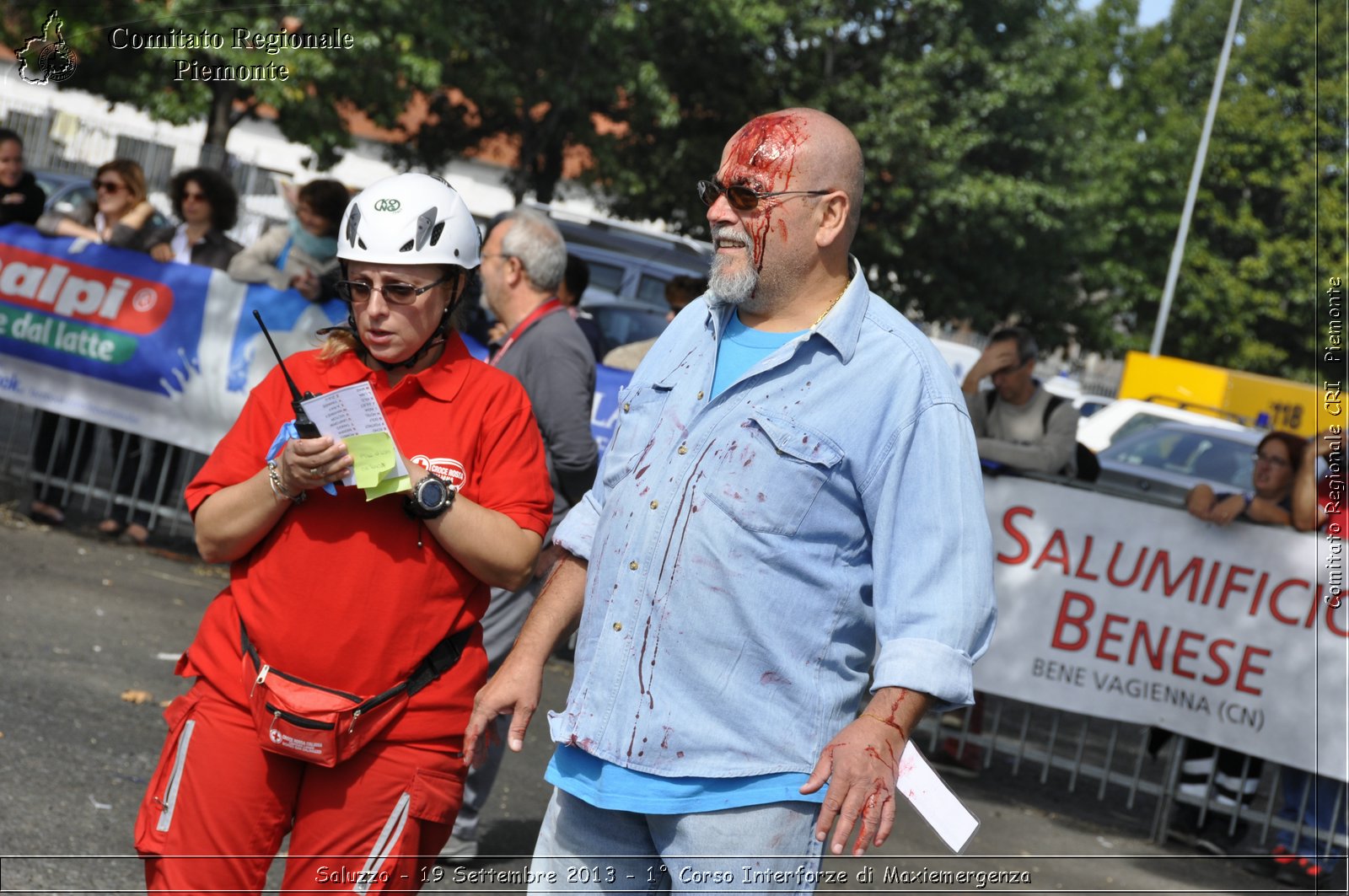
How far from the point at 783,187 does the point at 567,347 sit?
2.32 meters

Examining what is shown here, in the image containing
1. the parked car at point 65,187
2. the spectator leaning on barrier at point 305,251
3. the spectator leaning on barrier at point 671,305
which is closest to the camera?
the spectator leaning on barrier at point 305,251

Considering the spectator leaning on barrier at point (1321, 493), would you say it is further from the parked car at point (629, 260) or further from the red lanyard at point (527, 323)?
the parked car at point (629, 260)

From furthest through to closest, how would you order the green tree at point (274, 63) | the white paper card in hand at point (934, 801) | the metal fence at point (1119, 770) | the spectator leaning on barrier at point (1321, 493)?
the green tree at point (274, 63)
the metal fence at point (1119, 770)
the spectator leaning on barrier at point (1321, 493)
the white paper card in hand at point (934, 801)

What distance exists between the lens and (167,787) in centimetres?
307

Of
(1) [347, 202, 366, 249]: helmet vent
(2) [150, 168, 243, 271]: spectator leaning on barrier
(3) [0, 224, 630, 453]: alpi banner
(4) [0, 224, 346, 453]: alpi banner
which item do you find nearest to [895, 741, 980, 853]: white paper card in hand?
(1) [347, 202, 366, 249]: helmet vent

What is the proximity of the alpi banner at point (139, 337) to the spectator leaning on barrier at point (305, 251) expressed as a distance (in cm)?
9

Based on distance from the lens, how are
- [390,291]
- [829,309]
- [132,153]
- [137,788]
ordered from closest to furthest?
[829,309]
[390,291]
[137,788]
[132,153]

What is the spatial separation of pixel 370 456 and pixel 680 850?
38.4 inches

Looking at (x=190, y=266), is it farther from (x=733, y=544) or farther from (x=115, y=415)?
(x=733, y=544)

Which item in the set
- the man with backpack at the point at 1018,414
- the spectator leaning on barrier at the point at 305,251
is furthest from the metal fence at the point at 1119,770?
the spectator leaning on barrier at the point at 305,251

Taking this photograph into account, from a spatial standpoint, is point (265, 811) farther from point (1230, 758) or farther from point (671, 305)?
point (671, 305)

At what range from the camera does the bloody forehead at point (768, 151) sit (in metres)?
2.83

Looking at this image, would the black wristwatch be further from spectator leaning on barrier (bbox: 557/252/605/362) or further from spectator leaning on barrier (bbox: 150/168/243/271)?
spectator leaning on barrier (bbox: 150/168/243/271)

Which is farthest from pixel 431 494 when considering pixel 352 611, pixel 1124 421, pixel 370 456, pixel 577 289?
pixel 1124 421
